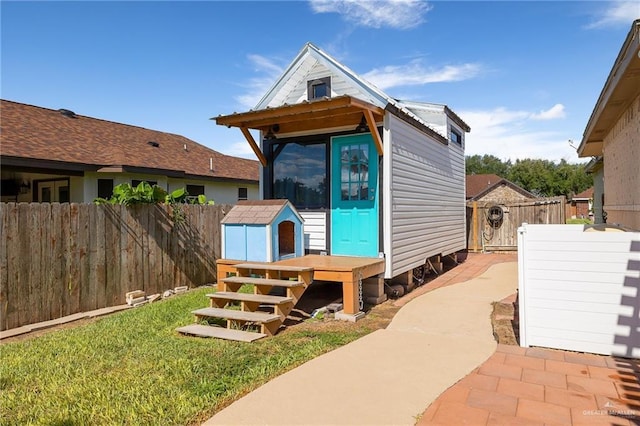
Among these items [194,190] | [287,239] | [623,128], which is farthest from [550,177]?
[287,239]

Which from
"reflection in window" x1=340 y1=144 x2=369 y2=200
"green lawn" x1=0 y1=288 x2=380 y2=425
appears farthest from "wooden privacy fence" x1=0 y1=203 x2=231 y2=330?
"reflection in window" x1=340 y1=144 x2=369 y2=200

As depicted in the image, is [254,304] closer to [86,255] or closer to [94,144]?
[86,255]

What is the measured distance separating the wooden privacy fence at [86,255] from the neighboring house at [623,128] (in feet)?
23.0

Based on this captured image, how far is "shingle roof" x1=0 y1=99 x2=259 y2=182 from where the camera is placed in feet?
32.3

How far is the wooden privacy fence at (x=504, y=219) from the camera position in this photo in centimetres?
1367

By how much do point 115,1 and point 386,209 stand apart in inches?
273

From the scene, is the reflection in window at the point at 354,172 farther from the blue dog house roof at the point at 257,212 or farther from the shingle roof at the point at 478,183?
the shingle roof at the point at 478,183

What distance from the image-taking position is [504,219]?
14.2 meters

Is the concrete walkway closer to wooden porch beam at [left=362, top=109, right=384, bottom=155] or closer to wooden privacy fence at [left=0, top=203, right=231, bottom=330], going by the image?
wooden porch beam at [left=362, top=109, right=384, bottom=155]

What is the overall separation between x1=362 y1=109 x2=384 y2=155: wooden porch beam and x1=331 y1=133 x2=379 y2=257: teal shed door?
0.36 metres

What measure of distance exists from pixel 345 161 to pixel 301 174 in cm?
97

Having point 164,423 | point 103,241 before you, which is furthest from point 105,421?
point 103,241

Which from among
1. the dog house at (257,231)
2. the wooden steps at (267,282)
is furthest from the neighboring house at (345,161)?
the wooden steps at (267,282)

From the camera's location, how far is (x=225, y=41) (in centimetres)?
1016
